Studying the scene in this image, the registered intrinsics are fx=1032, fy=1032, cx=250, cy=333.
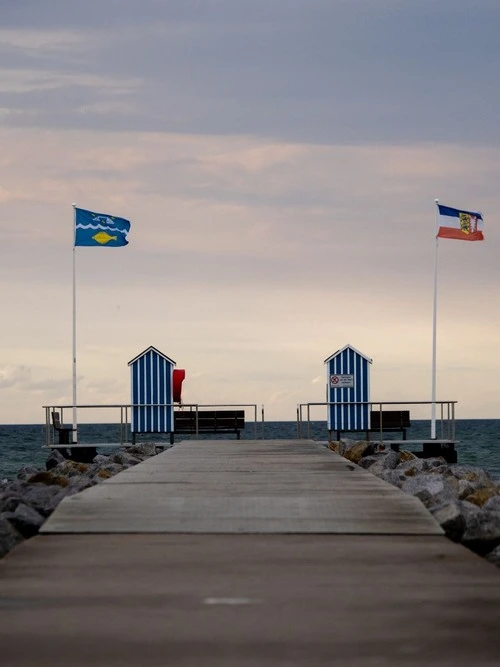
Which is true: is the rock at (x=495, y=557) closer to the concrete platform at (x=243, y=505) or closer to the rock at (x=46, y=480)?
the concrete platform at (x=243, y=505)

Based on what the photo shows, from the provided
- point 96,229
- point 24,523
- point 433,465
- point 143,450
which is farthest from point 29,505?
point 96,229

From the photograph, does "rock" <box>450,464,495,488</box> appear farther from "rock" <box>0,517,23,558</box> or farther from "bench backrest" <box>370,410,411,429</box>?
"rock" <box>0,517,23,558</box>

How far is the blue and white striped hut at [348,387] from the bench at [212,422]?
2.98m

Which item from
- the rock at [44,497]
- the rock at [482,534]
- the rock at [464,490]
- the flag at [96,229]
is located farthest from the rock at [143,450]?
the rock at [482,534]

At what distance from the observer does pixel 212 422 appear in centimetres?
3150

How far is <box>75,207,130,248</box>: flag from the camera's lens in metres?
29.8

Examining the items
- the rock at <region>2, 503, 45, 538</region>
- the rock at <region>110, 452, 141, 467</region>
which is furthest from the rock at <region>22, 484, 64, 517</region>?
the rock at <region>110, 452, 141, 467</region>

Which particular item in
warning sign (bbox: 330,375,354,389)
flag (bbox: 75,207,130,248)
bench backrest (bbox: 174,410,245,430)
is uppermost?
flag (bbox: 75,207,130,248)

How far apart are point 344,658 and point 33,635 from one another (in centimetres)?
136

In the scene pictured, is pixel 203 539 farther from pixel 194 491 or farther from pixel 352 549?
pixel 194 491

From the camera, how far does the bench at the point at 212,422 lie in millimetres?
31297

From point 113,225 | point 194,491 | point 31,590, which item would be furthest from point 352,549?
point 113,225

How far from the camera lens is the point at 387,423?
33.2 metres

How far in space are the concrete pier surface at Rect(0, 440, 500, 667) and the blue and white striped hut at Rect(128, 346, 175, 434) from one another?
21920 millimetres
